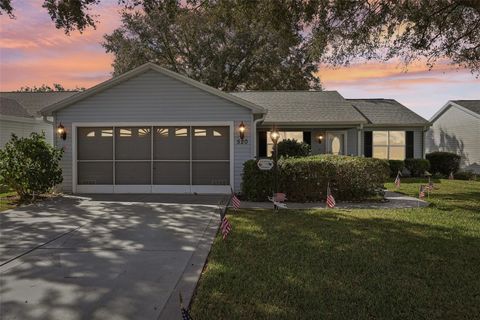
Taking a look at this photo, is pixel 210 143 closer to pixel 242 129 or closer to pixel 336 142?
pixel 242 129

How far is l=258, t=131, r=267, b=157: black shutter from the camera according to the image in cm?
1975

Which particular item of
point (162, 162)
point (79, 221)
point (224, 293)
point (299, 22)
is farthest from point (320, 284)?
point (162, 162)

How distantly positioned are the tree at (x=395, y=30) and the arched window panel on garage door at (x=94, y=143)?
25.2 feet

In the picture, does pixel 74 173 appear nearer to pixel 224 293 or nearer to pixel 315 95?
pixel 224 293

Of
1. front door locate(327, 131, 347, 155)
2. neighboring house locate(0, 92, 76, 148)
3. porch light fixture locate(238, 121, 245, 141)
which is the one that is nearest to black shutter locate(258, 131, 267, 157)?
front door locate(327, 131, 347, 155)

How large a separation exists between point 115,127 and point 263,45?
2153 centimetres

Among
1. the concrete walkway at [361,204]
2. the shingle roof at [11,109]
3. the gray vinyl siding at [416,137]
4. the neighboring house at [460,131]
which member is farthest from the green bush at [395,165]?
the shingle roof at [11,109]

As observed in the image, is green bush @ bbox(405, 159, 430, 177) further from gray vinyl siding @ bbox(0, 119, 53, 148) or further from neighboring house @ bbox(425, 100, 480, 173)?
gray vinyl siding @ bbox(0, 119, 53, 148)

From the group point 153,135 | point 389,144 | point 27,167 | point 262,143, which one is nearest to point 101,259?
point 27,167

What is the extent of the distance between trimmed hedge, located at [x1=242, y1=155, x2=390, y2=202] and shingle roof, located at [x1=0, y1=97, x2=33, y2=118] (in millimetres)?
13329

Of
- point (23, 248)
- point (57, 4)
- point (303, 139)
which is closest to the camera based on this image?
point (23, 248)

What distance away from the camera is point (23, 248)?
657cm

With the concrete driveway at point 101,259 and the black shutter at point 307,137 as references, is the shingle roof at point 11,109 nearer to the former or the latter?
the concrete driveway at point 101,259

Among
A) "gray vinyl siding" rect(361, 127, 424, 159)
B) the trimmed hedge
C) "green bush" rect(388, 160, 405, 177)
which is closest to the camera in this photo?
the trimmed hedge
